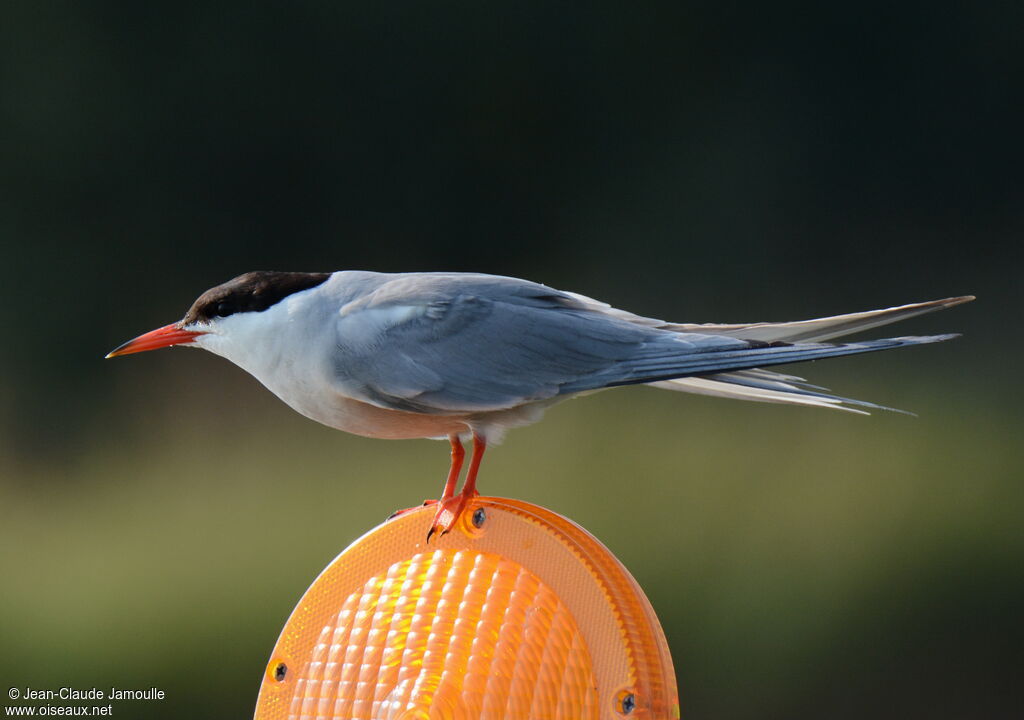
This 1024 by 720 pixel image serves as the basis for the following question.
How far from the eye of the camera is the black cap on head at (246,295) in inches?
64.3

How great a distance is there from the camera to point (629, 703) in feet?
3.77

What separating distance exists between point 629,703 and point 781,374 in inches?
22.8

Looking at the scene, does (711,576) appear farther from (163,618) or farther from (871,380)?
(163,618)

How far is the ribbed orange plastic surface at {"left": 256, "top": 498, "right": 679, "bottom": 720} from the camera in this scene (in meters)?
1.17

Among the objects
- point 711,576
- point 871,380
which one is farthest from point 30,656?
point 871,380

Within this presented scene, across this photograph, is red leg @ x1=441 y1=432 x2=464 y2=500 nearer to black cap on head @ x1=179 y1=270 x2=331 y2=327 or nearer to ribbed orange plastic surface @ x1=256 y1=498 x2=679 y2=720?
ribbed orange plastic surface @ x1=256 y1=498 x2=679 y2=720

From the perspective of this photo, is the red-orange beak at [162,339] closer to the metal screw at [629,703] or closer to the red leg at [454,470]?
the red leg at [454,470]

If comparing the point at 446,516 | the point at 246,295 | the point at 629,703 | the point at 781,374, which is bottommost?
the point at 629,703

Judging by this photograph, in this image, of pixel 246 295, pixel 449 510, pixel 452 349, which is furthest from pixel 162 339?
pixel 449 510

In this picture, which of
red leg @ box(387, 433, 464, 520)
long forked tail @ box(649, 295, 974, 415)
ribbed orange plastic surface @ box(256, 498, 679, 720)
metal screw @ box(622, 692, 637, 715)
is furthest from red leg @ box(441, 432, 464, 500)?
metal screw @ box(622, 692, 637, 715)

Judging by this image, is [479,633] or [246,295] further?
[246,295]

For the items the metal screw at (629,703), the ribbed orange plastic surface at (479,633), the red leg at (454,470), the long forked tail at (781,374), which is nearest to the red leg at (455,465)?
the red leg at (454,470)

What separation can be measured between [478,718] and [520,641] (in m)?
0.09

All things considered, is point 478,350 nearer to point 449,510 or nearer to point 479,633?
point 449,510
